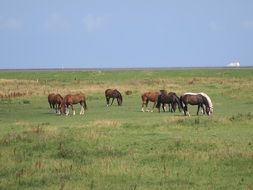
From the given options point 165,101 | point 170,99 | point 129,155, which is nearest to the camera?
point 129,155

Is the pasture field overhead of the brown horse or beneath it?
beneath

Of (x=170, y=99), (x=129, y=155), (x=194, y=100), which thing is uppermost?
(x=194, y=100)

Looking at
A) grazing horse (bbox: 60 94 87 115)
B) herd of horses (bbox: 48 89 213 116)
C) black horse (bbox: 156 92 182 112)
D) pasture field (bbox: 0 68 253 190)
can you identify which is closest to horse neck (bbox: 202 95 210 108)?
herd of horses (bbox: 48 89 213 116)

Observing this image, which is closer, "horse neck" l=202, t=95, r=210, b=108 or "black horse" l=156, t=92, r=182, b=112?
"horse neck" l=202, t=95, r=210, b=108

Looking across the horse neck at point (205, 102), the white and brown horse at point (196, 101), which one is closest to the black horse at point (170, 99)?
the white and brown horse at point (196, 101)

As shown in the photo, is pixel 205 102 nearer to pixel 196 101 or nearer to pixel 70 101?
pixel 196 101

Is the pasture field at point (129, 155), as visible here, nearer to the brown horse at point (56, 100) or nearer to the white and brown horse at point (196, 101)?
the white and brown horse at point (196, 101)

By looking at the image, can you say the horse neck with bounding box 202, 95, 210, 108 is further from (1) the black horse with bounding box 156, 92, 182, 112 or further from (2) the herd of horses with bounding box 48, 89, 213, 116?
(1) the black horse with bounding box 156, 92, 182, 112

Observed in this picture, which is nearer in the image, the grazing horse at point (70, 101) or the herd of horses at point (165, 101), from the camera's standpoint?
the herd of horses at point (165, 101)

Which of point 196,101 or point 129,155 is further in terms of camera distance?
point 196,101

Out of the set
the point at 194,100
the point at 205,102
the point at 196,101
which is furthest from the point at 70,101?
the point at 205,102

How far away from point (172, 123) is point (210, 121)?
1.85 meters

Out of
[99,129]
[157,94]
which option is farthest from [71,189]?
[157,94]

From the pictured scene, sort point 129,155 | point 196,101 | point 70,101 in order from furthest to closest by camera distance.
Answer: point 70,101 < point 196,101 < point 129,155
